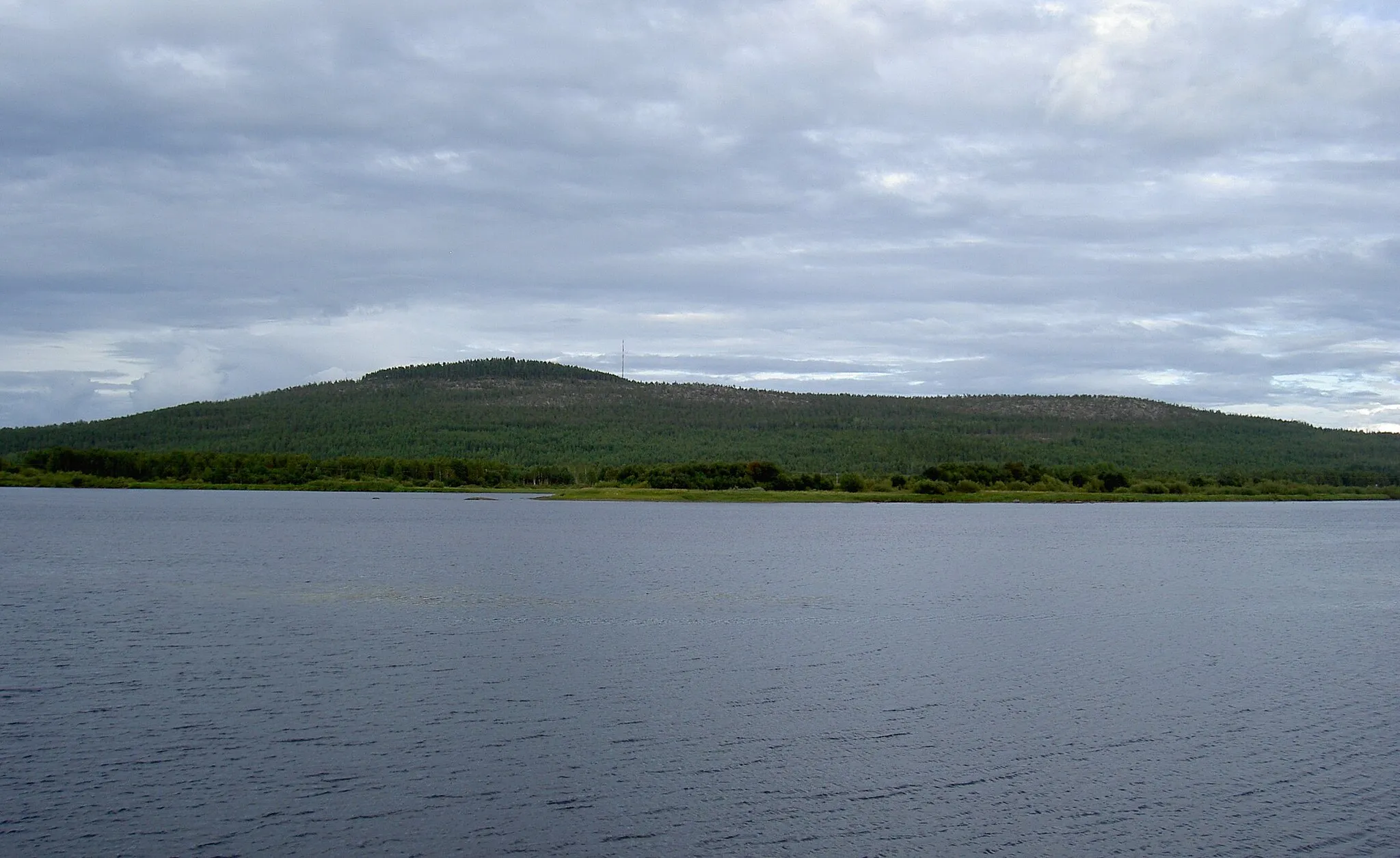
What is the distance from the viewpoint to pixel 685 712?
2284 cm

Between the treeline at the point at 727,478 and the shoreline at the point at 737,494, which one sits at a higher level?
the treeline at the point at 727,478

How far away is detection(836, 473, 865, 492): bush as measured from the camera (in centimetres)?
14325

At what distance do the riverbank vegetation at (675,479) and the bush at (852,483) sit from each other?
0.16 meters

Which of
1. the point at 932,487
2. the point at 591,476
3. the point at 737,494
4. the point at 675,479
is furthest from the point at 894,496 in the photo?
the point at 591,476

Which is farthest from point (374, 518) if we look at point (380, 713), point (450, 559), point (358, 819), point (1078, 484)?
point (1078, 484)

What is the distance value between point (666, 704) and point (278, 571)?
A: 3058cm

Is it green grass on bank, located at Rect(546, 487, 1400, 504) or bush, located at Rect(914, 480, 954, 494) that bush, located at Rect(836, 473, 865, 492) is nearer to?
green grass on bank, located at Rect(546, 487, 1400, 504)

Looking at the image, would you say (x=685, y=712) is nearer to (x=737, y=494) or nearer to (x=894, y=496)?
(x=737, y=494)

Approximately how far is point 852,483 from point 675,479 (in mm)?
23584

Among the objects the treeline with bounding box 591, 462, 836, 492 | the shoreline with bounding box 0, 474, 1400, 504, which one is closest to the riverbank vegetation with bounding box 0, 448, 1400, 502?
the treeline with bounding box 591, 462, 836, 492

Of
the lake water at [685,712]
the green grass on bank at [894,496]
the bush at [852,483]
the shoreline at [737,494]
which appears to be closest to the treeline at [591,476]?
the bush at [852,483]

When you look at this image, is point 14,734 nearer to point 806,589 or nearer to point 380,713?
point 380,713

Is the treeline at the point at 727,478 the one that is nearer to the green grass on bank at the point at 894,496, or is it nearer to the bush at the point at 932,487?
the green grass on bank at the point at 894,496

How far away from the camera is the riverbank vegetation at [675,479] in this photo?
474 ft
